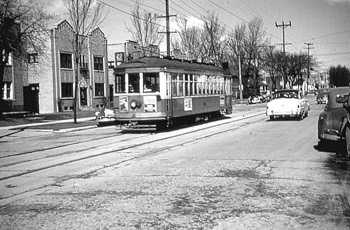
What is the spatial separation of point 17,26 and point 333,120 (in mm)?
24518

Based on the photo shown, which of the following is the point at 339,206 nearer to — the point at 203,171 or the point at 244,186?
the point at 244,186

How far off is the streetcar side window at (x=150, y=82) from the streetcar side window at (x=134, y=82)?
31 centimetres

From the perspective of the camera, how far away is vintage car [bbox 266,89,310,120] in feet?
78.0

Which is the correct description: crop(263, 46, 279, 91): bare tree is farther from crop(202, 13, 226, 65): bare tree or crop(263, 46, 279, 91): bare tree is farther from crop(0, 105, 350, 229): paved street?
crop(0, 105, 350, 229): paved street

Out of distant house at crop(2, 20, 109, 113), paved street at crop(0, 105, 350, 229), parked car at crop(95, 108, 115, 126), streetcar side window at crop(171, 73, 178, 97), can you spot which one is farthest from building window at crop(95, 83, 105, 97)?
paved street at crop(0, 105, 350, 229)

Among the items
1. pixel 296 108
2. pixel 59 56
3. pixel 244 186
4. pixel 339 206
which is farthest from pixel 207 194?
pixel 59 56

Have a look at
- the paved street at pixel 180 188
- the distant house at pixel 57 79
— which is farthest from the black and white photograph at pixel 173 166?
the distant house at pixel 57 79

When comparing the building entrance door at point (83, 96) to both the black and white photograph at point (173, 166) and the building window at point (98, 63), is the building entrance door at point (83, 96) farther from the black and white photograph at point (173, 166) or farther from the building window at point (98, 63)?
the black and white photograph at point (173, 166)

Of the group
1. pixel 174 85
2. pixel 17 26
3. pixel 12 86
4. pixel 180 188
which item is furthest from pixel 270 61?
pixel 180 188

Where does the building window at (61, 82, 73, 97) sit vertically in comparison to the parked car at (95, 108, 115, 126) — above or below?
above

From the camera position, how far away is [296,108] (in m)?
23.7

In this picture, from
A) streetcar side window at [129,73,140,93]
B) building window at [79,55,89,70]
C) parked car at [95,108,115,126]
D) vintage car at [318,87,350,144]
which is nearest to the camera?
vintage car at [318,87,350,144]

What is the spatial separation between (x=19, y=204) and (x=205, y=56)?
50196 millimetres

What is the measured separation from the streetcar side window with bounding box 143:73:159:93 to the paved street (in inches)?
269
